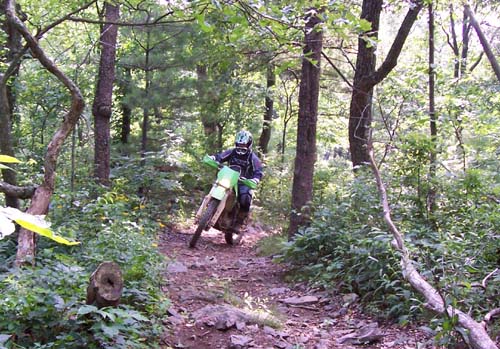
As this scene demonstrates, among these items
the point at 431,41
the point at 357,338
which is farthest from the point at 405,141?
the point at 431,41

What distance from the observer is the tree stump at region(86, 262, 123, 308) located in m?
3.50

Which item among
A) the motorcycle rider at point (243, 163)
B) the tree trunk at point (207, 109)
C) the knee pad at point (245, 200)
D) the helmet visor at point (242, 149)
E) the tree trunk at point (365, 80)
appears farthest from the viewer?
the tree trunk at point (207, 109)

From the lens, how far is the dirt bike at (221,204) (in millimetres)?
8469

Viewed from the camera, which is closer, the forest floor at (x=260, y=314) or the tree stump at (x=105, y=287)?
the tree stump at (x=105, y=287)

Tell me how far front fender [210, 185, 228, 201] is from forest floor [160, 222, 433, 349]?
1.11 m

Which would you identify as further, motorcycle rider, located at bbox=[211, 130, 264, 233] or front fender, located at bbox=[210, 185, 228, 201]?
motorcycle rider, located at bbox=[211, 130, 264, 233]

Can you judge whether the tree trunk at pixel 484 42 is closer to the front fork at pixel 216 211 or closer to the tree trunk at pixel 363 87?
the tree trunk at pixel 363 87

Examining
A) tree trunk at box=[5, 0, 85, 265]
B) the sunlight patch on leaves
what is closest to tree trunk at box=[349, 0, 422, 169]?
tree trunk at box=[5, 0, 85, 265]

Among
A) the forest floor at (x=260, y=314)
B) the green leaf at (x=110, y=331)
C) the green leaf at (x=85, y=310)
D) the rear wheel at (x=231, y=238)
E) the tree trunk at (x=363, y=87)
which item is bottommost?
the rear wheel at (x=231, y=238)

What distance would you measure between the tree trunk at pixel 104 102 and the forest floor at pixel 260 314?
249 cm

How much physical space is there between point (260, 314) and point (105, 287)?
1980 mm

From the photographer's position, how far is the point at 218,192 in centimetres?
847

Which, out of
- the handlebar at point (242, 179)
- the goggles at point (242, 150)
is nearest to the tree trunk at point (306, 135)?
the handlebar at point (242, 179)

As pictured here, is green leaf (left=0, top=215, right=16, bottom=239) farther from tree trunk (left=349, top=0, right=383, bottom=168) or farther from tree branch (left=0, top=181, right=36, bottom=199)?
tree trunk (left=349, top=0, right=383, bottom=168)
